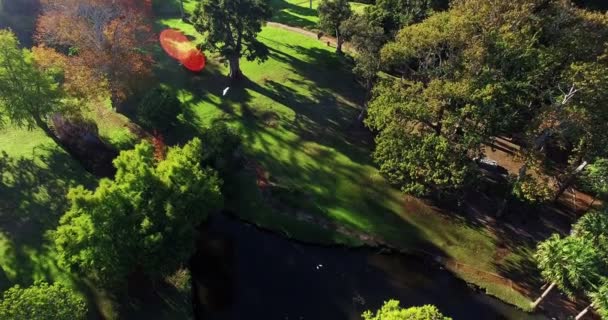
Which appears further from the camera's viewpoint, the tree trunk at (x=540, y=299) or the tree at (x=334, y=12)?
the tree at (x=334, y=12)

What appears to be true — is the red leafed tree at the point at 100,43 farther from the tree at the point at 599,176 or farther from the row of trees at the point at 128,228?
the tree at the point at 599,176

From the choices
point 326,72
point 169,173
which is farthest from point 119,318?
point 326,72

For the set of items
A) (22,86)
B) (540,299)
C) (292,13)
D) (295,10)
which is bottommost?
(540,299)

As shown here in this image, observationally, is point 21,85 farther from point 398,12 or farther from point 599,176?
point 599,176

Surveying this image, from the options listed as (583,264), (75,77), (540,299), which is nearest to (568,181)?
(540,299)

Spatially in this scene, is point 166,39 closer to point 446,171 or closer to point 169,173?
point 169,173

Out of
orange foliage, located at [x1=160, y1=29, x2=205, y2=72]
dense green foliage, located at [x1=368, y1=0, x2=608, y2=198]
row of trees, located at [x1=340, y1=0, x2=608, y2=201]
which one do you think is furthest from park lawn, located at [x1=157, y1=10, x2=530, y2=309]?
dense green foliage, located at [x1=368, y1=0, x2=608, y2=198]

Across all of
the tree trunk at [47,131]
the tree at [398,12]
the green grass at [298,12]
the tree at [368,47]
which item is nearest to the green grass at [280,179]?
the tree trunk at [47,131]
